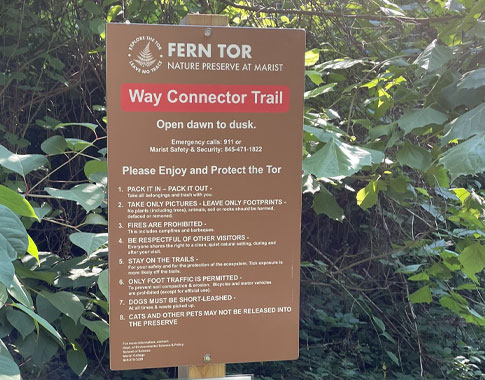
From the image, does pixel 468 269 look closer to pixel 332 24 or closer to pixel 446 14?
pixel 446 14

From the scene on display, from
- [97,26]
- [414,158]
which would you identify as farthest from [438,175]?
[97,26]

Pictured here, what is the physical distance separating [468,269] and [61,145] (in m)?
1.74

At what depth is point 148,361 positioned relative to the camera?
5.82ft

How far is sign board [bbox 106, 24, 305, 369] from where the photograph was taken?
1.74 meters

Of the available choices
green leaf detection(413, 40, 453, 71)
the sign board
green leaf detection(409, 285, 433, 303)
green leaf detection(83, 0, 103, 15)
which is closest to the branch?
green leaf detection(413, 40, 453, 71)

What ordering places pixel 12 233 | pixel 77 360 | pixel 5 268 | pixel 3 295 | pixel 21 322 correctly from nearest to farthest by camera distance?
1. pixel 5 268
2. pixel 12 233
3. pixel 3 295
4. pixel 21 322
5. pixel 77 360

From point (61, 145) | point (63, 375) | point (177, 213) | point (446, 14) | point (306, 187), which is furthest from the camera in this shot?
point (63, 375)

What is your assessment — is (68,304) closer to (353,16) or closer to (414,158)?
(414,158)

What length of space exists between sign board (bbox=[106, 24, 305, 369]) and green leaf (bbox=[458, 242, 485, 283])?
110 centimetres

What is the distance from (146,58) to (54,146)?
2.50 ft

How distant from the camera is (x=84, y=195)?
2.02 meters

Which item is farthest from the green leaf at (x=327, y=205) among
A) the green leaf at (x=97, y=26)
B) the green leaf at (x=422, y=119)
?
the green leaf at (x=97, y=26)

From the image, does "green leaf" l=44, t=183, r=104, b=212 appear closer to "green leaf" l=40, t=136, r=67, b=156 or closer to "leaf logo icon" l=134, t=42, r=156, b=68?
"green leaf" l=40, t=136, r=67, b=156

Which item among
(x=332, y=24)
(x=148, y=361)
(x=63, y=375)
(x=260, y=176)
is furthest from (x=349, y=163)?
(x=63, y=375)
